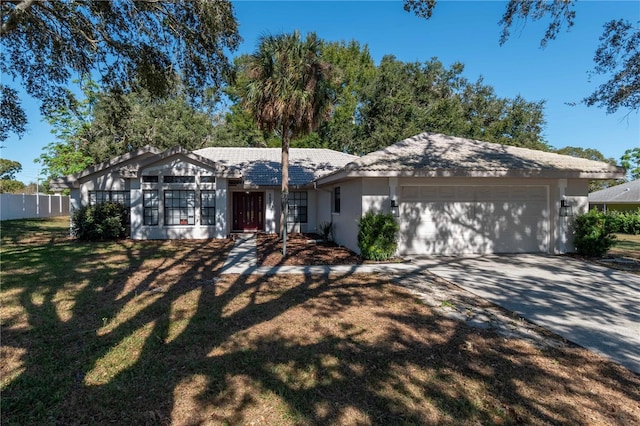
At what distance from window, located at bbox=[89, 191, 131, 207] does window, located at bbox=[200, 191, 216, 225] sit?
11.0 ft

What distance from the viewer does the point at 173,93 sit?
10.3 metres

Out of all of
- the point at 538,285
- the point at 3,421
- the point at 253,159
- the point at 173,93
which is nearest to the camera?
the point at 3,421

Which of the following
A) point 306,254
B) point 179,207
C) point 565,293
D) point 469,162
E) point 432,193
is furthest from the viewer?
point 179,207

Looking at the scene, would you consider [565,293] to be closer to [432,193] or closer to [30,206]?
[432,193]

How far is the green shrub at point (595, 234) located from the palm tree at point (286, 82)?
9.30m

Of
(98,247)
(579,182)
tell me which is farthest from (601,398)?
(98,247)

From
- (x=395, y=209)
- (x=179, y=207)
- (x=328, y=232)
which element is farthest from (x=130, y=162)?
(x=395, y=209)

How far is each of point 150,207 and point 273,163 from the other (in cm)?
743

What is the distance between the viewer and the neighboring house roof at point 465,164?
9.91 meters

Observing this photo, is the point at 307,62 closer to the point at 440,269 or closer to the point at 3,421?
the point at 440,269

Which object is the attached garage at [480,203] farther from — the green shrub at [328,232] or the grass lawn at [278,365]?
the grass lawn at [278,365]

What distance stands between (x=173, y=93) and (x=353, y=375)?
9.63 metres

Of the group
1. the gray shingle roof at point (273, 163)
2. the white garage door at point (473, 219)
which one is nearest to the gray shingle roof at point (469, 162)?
the white garage door at point (473, 219)

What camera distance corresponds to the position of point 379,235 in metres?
9.99
